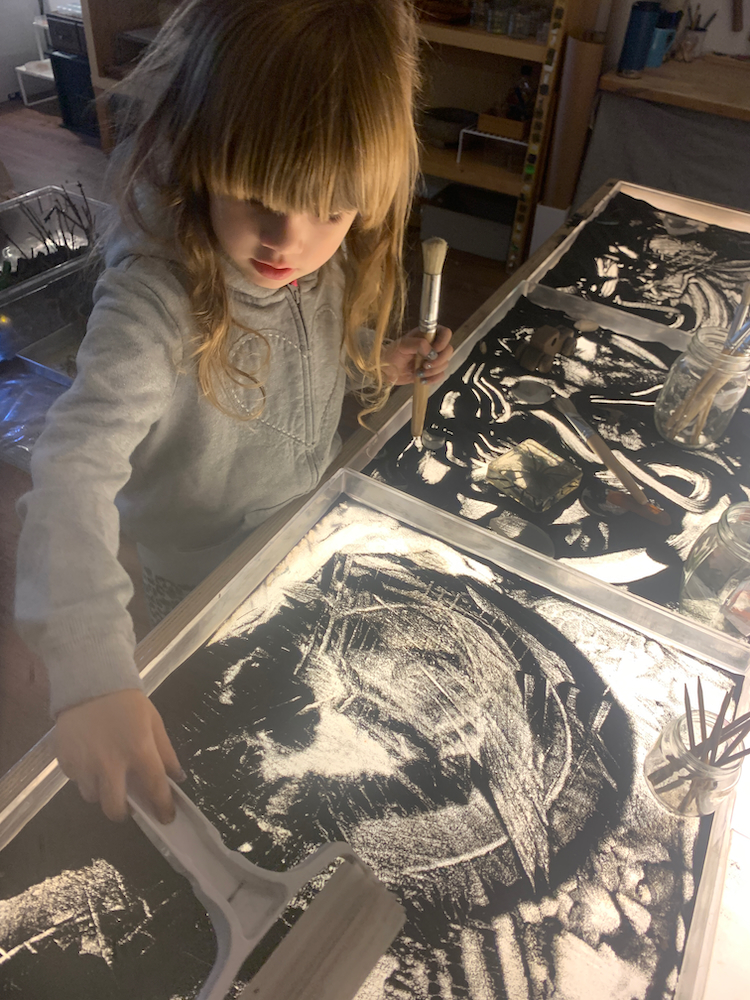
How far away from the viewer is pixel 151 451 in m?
0.77

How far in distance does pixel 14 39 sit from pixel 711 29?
3.25 meters

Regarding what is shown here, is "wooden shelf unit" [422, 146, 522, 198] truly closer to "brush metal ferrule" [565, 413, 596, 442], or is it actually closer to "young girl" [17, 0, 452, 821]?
"brush metal ferrule" [565, 413, 596, 442]

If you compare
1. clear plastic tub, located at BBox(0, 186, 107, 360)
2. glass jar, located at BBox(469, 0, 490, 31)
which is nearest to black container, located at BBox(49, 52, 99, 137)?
clear plastic tub, located at BBox(0, 186, 107, 360)

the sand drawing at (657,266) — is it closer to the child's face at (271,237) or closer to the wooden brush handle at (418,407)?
the wooden brush handle at (418,407)

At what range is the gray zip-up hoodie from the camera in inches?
19.1

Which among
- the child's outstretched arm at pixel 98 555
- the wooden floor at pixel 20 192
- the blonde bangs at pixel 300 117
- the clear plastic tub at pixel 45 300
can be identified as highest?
the blonde bangs at pixel 300 117

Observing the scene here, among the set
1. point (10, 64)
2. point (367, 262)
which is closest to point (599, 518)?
point (367, 262)

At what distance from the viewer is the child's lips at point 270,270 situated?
64cm

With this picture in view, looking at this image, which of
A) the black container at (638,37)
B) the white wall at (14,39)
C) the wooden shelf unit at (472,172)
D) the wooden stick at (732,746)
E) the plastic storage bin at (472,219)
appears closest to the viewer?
the wooden stick at (732,746)

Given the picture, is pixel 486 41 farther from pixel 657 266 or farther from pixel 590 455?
pixel 590 455

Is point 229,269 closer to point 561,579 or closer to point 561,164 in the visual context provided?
point 561,579

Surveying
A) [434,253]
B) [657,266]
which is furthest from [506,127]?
[434,253]

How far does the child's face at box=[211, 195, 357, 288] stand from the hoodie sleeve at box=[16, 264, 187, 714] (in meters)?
0.07

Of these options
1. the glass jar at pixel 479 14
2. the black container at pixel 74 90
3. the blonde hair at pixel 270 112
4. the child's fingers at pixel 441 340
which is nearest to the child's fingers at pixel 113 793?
the blonde hair at pixel 270 112
